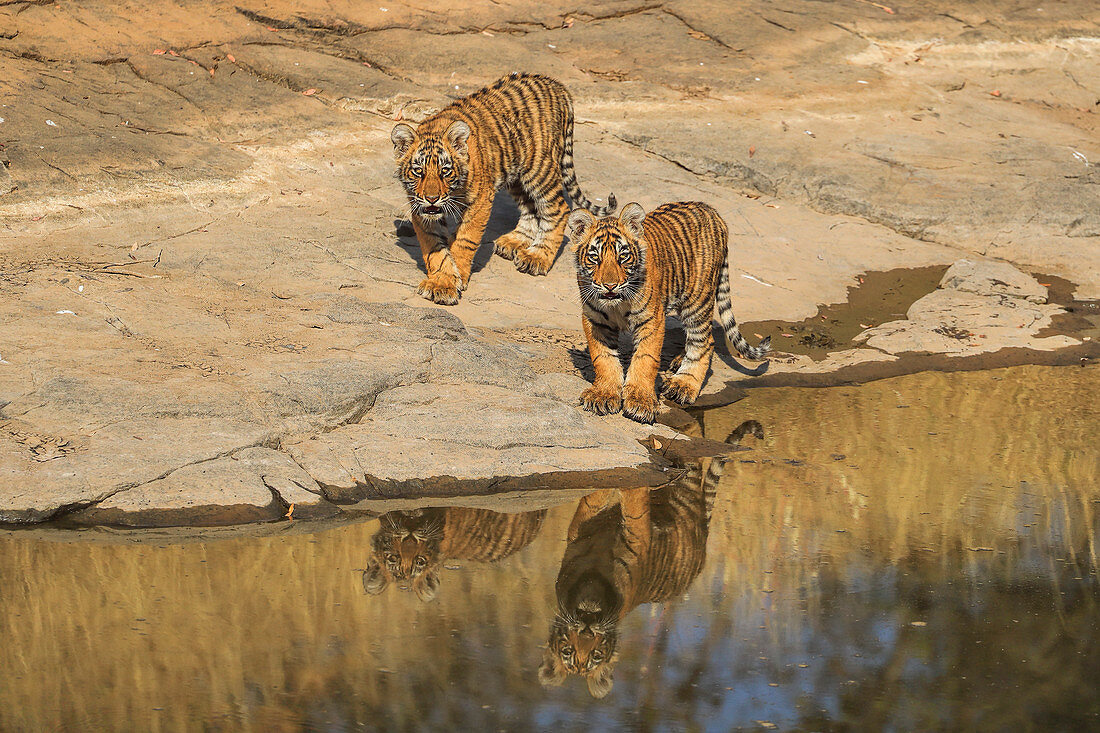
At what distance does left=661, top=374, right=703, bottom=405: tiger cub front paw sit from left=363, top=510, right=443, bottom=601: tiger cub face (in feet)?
6.20

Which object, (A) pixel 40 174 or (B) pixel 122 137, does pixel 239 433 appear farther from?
(B) pixel 122 137

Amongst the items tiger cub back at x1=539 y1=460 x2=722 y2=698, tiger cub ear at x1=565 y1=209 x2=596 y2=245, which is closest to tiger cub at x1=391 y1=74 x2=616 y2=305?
tiger cub ear at x1=565 y1=209 x2=596 y2=245

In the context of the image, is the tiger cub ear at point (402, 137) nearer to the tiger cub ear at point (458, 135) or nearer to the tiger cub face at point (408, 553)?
the tiger cub ear at point (458, 135)

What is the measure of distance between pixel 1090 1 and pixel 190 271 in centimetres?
1027

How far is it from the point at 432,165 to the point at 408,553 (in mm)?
3223

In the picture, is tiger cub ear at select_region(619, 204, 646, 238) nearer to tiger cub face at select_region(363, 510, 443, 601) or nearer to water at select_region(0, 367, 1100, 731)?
water at select_region(0, 367, 1100, 731)

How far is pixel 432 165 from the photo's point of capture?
7.02 m

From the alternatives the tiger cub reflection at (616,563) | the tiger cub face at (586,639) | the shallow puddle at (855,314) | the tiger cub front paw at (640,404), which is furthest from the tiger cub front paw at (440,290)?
the tiger cub face at (586,639)

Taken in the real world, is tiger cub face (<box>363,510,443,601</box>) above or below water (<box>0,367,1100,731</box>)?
below

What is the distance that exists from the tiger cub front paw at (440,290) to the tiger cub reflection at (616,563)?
7.56 feet

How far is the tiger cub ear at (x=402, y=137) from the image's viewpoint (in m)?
7.08

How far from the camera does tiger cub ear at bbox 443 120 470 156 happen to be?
7074mm

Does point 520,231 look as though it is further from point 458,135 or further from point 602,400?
point 602,400

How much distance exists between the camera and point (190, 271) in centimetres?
692
